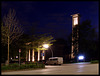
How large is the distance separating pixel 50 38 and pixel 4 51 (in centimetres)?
1736

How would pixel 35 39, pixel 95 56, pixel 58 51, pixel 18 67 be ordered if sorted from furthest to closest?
pixel 58 51
pixel 95 56
pixel 35 39
pixel 18 67

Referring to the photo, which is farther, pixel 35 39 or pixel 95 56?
pixel 95 56

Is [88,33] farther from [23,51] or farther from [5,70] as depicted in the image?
[5,70]

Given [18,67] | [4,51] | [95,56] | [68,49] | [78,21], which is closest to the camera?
[18,67]

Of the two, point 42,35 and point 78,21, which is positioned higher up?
point 78,21

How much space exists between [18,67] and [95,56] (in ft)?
142

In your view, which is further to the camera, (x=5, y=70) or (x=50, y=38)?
(x=50, y=38)

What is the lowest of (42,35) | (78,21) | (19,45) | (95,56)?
(95,56)

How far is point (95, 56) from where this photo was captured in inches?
2387

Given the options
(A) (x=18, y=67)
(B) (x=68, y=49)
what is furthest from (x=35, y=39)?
(B) (x=68, y=49)

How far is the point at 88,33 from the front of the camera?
49.5 m

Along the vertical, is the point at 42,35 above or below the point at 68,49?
above

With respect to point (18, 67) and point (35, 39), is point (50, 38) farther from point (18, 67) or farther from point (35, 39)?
point (18, 67)

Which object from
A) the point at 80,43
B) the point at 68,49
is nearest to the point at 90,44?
the point at 80,43
